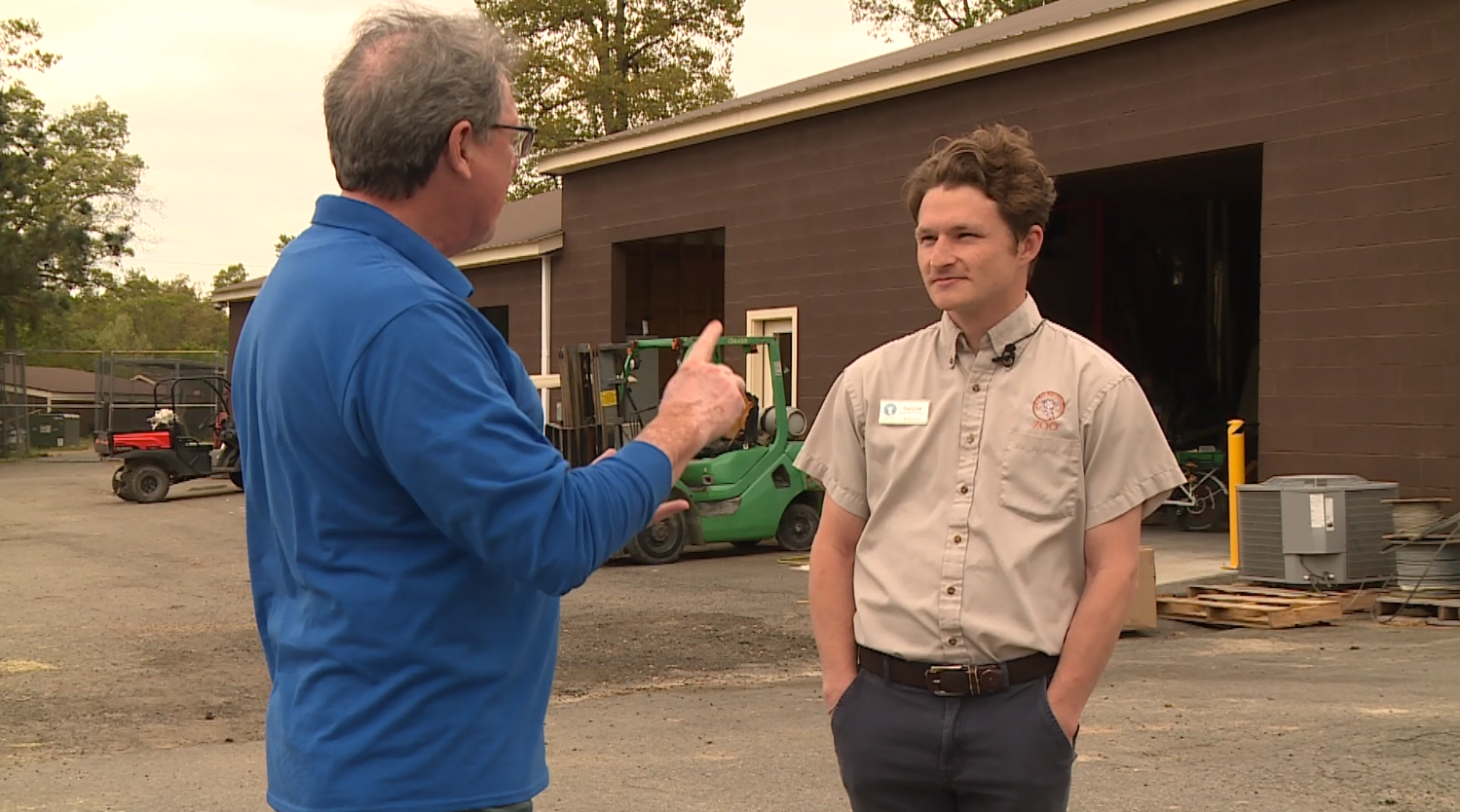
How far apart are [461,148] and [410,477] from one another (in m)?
0.51

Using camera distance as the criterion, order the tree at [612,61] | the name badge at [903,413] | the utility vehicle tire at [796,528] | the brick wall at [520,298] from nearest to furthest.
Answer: the name badge at [903,413], the utility vehicle tire at [796,528], the brick wall at [520,298], the tree at [612,61]

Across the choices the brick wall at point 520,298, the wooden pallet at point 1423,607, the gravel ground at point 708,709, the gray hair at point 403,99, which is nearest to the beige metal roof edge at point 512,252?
the brick wall at point 520,298

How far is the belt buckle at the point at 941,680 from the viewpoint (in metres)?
2.77

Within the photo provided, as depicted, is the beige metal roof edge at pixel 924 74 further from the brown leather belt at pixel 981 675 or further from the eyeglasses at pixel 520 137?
the eyeglasses at pixel 520 137

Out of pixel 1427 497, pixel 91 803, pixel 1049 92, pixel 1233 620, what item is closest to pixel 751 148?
pixel 1049 92

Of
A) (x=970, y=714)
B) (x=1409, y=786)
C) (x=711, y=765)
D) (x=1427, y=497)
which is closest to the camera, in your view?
(x=970, y=714)

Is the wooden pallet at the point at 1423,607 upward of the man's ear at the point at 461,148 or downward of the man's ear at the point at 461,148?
downward

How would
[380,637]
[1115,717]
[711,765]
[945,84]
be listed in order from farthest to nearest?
[945,84] < [1115,717] < [711,765] < [380,637]

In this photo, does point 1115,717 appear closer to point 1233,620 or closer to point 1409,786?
point 1409,786

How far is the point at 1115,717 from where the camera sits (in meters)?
7.11

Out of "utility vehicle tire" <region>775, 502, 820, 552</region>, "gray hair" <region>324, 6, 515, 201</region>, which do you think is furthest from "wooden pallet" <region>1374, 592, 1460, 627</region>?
"gray hair" <region>324, 6, 515, 201</region>

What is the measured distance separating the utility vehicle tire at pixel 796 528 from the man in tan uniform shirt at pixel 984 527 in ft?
42.1

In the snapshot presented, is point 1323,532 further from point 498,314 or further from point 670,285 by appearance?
point 498,314

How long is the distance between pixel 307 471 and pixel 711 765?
14.4 feet
